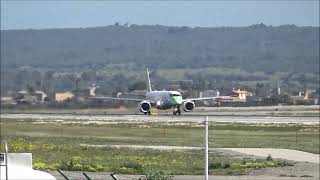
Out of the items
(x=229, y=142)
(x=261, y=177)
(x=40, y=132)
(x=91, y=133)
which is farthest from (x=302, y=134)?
(x=261, y=177)

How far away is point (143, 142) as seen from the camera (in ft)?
169

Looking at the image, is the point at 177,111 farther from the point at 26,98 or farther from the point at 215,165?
the point at 215,165

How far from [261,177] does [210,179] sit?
249 centimetres

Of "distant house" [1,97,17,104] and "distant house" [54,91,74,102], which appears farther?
"distant house" [54,91,74,102]

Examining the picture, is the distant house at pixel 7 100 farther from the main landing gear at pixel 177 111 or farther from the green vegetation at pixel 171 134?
the main landing gear at pixel 177 111

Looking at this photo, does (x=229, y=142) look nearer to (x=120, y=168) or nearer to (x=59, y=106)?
(x=120, y=168)

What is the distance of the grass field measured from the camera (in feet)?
112

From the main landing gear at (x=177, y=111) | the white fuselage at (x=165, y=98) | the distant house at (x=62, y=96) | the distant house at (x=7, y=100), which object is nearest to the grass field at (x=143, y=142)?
the white fuselage at (x=165, y=98)

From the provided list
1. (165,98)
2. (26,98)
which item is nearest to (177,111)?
(165,98)

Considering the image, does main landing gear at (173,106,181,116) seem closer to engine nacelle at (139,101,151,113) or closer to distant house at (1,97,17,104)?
engine nacelle at (139,101,151,113)

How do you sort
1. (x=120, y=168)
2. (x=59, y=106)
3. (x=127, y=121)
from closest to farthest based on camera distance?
(x=120, y=168)
(x=127, y=121)
(x=59, y=106)

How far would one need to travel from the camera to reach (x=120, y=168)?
3281cm

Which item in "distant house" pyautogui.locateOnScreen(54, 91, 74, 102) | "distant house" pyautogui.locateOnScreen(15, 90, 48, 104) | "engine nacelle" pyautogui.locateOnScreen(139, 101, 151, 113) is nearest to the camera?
"engine nacelle" pyautogui.locateOnScreen(139, 101, 151, 113)

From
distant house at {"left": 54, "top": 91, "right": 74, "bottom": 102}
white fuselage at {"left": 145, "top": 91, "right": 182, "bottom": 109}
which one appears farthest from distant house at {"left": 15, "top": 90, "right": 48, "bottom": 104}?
white fuselage at {"left": 145, "top": 91, "right": 182, "bottom": 109}
